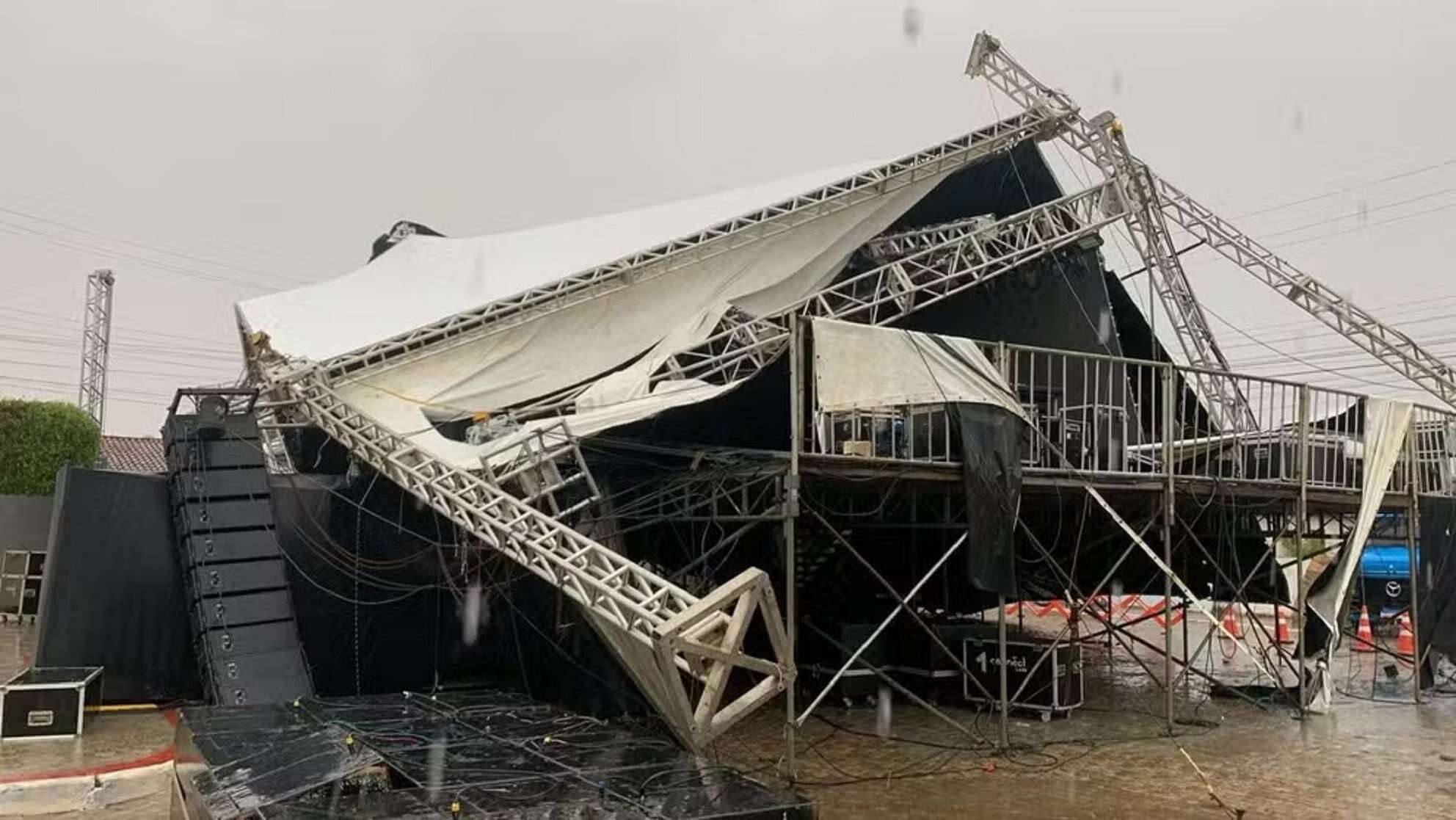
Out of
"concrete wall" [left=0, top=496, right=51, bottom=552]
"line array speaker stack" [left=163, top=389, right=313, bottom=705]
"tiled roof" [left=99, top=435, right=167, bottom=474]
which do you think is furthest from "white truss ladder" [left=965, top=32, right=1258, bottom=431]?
"tiled roof" [left=99, top=435, right=167, bottom=474]

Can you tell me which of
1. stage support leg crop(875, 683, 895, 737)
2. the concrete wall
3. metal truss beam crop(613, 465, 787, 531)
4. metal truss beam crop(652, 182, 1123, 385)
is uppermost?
metal truss beam crop(652, 182, 1123, 385)

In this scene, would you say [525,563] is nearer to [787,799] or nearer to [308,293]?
[787,799]

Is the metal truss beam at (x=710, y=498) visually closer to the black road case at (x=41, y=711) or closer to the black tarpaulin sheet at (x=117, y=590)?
the black tarpaulin sheet at (x=117, y=590)

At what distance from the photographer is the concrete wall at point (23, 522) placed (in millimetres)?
21062

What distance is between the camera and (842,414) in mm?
11344

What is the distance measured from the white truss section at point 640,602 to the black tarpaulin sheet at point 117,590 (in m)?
3.35

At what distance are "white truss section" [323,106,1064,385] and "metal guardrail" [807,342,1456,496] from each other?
279cm

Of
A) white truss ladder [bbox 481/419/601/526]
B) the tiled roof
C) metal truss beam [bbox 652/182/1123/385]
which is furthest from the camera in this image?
the tiled roof

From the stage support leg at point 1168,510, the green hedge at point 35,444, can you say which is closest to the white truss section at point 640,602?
the stage support leg at point 1168,510

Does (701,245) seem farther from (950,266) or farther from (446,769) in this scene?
(446,769)

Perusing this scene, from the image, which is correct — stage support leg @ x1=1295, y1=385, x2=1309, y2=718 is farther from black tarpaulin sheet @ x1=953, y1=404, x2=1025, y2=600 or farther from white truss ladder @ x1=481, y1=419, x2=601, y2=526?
white truss ladder @ x1=481, y1=419, x2=601, y2=526

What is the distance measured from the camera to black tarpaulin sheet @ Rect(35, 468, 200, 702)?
11.6 m

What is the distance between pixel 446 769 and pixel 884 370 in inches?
213

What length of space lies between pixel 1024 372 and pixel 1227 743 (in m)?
5.85
